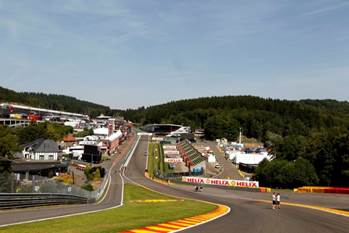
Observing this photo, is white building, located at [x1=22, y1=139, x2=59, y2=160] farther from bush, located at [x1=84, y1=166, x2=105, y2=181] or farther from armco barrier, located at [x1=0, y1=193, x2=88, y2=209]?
armco barrier, located at [x1=0, y1=193, x2=88, y2=209]

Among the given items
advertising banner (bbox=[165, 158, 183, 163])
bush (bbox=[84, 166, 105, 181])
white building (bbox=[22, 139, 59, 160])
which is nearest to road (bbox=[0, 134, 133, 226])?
bush (bbox=[84, 166, 105, 181])

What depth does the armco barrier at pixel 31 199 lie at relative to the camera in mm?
25688

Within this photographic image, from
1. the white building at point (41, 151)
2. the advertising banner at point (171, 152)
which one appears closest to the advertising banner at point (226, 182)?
the white building at point (41, 151)

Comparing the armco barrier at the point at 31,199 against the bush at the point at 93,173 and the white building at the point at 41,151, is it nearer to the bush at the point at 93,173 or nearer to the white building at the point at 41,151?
the bush at the point at 93,173

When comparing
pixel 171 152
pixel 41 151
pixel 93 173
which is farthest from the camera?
pixel 171 152

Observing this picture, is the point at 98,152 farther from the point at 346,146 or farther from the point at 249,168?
the point at 346,146

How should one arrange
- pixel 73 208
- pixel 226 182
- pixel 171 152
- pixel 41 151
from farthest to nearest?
1. pixel 171 152
2. pixel 41 151
3. pixel 226 182
4. pixel 73 208

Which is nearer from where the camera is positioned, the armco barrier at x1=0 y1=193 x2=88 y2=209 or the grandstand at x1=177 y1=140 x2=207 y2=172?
the armco barrier at x1=0 y1=193 x2=88 y2=209

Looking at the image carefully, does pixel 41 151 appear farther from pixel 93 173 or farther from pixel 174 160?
pixel 174 160

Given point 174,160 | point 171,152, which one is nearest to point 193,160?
point 174,160

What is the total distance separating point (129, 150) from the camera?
180 m

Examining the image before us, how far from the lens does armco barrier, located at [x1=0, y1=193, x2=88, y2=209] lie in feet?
84.3

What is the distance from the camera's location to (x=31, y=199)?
29469mm

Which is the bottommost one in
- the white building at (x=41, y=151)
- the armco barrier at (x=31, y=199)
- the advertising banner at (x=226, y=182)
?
the advertising banner at (x=226, y=182)
